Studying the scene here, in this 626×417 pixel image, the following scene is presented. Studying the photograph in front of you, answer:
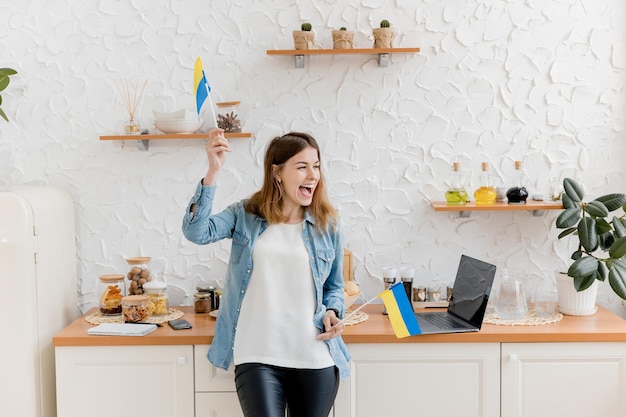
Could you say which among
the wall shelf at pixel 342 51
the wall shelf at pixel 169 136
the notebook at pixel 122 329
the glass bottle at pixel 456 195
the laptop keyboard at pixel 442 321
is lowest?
the notebook at pixel 122 329

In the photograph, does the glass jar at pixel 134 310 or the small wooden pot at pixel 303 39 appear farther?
the small wooden pot at pixel 303 39

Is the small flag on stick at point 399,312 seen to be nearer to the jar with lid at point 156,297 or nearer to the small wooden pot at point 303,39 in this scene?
the jar with lid at point 156,297

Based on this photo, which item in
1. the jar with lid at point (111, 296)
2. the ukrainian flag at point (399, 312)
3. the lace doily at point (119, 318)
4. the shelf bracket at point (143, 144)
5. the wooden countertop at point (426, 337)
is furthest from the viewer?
the shelf bracket at point (143, 144)

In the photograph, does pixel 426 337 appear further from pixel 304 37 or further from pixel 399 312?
pixel 304 37

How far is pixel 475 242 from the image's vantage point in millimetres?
3279

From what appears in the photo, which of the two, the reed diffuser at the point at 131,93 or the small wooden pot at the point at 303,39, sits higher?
the small wooden pot at the point at 303,39

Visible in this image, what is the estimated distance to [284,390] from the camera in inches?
99.9

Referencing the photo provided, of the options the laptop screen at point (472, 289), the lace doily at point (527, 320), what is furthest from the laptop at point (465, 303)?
the lace doily at point (527, 320)

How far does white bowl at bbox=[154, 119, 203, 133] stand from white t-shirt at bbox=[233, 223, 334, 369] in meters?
0.73

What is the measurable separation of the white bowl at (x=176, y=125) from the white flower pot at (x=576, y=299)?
1725 millimetres

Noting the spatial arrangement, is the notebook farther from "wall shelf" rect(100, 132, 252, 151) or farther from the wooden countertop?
"wall shelf" rect(100, 132, 252, 151)

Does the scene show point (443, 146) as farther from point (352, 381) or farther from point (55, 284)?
point (55, 284)

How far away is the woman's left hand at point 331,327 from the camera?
8.36ft

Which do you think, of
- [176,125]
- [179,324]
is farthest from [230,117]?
[179,324]
